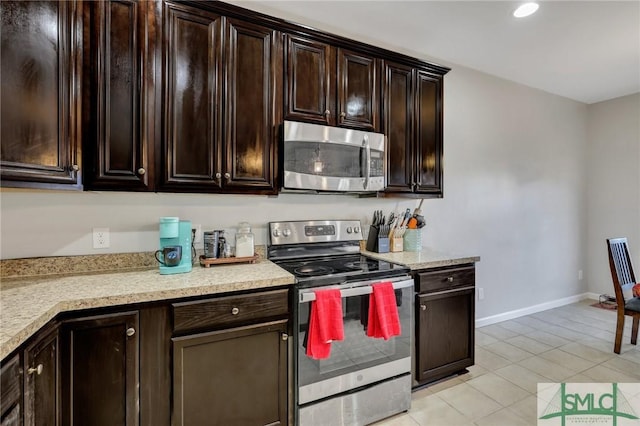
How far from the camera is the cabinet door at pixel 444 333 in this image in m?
2.11

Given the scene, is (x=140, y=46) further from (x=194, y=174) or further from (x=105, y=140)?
(x=194, y=174)

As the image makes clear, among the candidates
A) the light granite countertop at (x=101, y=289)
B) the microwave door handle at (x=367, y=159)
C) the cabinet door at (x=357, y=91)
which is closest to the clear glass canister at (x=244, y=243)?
the light granite countertop at (x=101, y=289)

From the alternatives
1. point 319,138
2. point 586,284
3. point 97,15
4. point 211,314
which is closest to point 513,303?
point 586,284

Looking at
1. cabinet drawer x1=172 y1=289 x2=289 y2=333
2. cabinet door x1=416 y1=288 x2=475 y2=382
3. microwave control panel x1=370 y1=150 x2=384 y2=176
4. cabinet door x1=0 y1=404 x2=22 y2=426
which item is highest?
microwave control panel x1=370 y1=150 x2=384 y2=176

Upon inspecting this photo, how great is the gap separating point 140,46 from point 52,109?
541 millimetres

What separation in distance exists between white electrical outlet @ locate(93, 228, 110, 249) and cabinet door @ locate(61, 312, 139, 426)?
0.66 metres

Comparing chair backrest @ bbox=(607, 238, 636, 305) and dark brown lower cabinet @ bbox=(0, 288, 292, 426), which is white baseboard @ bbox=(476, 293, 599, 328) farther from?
dark brown lower cabinet @ bbox=(0, 288, 292, 426)

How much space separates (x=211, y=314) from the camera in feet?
4.82

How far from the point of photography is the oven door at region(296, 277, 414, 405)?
5.49 feet

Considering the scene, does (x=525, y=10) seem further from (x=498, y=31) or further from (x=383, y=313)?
(x=383, y=313)

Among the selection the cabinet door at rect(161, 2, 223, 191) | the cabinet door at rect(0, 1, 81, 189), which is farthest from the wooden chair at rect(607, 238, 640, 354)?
the cabinet door at rect(0, 1, 81, 189)

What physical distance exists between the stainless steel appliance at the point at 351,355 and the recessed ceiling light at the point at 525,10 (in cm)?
206

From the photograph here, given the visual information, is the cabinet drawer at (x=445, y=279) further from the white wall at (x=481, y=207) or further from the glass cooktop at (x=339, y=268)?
the white wall at (x=481, y=207)

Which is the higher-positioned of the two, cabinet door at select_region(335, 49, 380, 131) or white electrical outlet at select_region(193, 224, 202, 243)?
cabinet door at select_region(335, 49, 380, 131)
